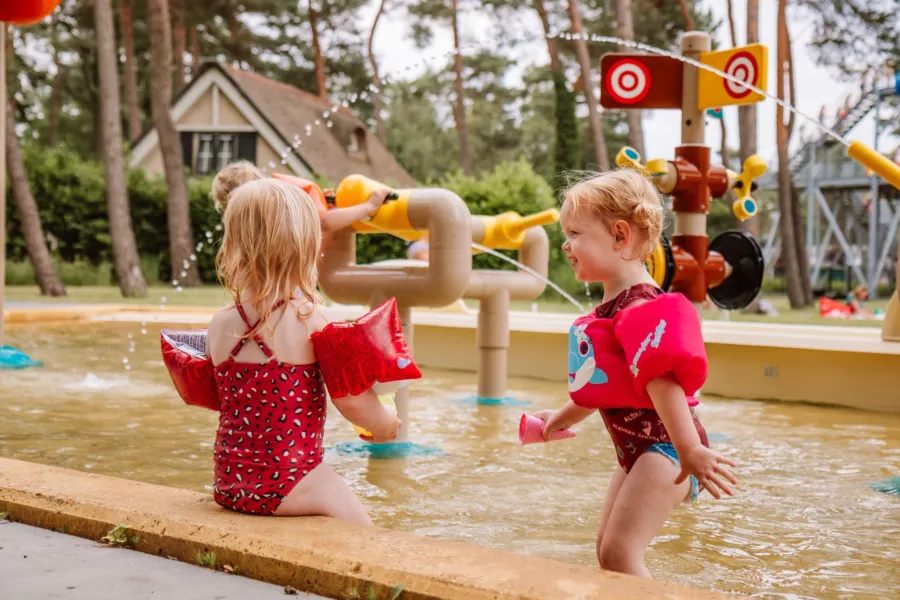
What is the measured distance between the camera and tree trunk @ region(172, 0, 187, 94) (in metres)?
27.7

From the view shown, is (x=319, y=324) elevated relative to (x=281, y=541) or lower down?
elevated

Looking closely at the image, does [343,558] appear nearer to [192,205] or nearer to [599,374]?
[599,374]

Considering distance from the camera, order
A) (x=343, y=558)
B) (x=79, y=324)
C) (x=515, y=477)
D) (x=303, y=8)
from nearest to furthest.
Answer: (x=343, y=558), (x=515, y=477), (x=79, y=324), (x=303, y=8)

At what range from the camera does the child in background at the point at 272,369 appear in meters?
2.20

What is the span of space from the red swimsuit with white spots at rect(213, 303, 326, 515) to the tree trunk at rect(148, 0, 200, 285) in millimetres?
16314

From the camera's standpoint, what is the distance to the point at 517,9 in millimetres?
30844

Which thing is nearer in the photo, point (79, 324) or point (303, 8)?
point (79, 324)

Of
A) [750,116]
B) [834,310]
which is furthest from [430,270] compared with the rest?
[750,116]

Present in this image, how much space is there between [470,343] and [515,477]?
4.27 metres

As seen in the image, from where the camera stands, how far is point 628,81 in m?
5.07

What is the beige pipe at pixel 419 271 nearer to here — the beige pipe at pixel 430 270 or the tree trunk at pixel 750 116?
the beige pipe at pixel 430 270

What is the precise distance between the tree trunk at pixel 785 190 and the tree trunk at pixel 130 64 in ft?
54.0

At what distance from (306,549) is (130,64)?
26508 mm

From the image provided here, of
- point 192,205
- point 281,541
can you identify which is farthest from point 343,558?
point 192,205
